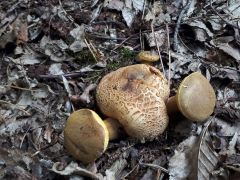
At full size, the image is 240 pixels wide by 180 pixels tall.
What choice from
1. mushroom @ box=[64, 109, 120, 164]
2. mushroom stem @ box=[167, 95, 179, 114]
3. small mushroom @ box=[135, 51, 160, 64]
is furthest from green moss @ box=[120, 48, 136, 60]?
mushroom @ box=[64, 109, 120, 164]

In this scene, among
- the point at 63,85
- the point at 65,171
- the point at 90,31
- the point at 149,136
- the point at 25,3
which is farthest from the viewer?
the point at 25,3

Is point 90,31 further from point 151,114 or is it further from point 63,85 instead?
point 151,114

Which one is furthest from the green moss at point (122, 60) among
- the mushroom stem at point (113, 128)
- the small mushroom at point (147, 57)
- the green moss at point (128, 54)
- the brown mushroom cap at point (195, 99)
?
the brown mushroom cap at point (195, 99)

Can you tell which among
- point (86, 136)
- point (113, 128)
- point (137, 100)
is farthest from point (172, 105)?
point (86, 136)

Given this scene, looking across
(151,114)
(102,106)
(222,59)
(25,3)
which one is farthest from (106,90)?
(25,3)

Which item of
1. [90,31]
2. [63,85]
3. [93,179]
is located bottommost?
[93,179]

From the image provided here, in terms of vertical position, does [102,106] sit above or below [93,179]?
above

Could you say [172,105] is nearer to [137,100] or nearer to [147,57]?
[137,100]
